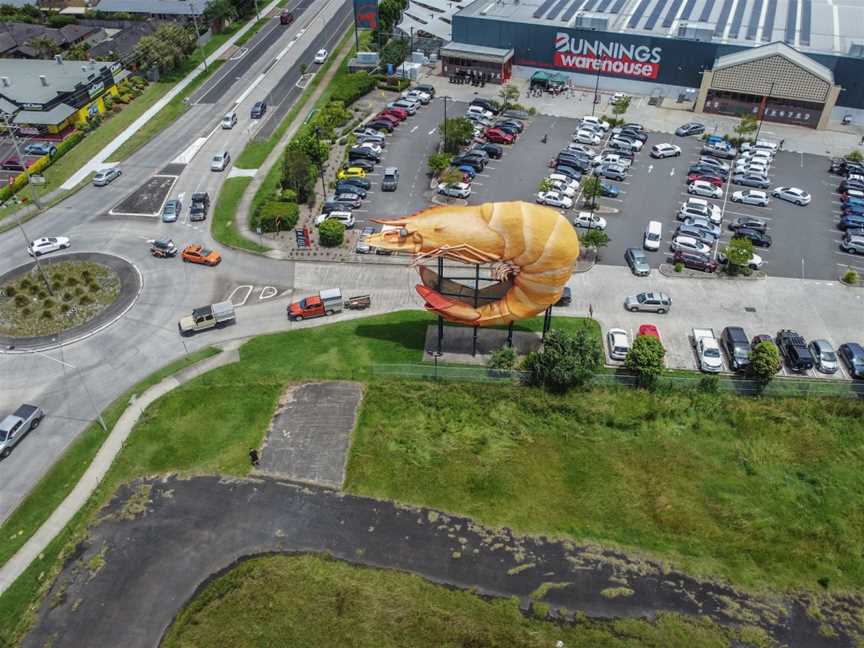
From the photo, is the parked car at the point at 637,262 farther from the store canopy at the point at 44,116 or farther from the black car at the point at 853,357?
the store canopy at the point at 44,116

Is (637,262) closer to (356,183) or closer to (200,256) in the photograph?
(356,183)

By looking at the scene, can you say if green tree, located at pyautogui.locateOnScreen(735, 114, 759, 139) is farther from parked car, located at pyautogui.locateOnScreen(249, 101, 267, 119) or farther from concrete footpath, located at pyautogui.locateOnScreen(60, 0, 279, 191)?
concrete footpath, located at pyautogui.locateOnScreen(60, 0, 279, 191)

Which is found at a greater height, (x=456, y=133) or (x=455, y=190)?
(x=456, y=133)

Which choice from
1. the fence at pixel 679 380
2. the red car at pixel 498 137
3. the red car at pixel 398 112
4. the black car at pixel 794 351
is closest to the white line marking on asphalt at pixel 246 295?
the fence at pixel 679 380

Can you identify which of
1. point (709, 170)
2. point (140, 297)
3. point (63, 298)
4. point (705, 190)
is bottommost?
point (63, 298)

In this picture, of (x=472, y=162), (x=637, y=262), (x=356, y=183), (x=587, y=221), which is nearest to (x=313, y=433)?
(x=637, y=262)

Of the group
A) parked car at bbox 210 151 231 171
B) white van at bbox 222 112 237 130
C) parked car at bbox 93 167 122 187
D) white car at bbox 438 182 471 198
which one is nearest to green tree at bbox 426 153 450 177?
white car at bbox 438 182 471 198

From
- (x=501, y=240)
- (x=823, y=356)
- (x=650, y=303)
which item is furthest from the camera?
(x=650, y=303)
